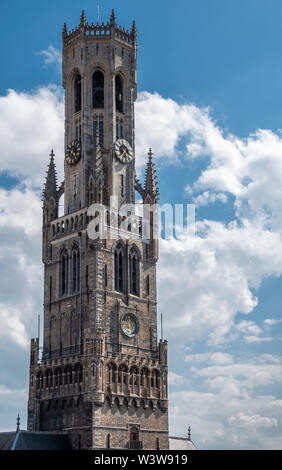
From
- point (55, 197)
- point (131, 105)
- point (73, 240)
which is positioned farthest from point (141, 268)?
point (131, 105)

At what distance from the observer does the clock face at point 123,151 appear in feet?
367

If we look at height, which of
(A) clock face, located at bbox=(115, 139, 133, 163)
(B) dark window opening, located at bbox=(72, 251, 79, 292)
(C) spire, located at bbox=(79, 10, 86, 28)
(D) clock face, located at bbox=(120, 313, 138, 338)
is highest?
(C) spire, located at bbox=(79, 10, 86, 28)

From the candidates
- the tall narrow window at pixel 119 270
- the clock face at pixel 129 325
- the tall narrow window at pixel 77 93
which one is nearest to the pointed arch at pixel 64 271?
the tall narrow window at pixel 119 270

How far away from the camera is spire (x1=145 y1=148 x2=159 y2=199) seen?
115 meters

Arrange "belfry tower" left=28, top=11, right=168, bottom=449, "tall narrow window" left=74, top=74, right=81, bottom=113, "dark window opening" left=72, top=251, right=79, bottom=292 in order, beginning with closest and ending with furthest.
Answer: "belfry tower" left=28, top=11, right=168, bottom=449 → "dark window opening" left=72, top=251, right=79, bottom=292 → "tall narrow window" left=74, top=74, right=81, bottom=113

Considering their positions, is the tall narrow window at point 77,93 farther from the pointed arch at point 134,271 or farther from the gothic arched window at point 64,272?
the pointed arch at point 134,271

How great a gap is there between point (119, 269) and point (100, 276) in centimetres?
521

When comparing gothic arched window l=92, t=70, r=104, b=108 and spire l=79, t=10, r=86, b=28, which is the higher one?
spire l=79, t=10, r=86, b=28

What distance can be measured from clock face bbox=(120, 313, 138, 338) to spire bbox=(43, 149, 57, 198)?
78.3ft

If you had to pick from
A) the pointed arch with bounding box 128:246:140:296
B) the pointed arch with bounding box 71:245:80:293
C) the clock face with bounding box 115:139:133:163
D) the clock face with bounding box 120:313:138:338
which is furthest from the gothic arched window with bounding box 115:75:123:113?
the clock face with bounding box 120:313:138:338

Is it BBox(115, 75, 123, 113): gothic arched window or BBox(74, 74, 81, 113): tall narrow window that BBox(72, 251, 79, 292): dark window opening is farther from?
BBox(115, 75, 123, 113): gothic arched window

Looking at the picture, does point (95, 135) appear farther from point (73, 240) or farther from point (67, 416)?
point (67, 416)

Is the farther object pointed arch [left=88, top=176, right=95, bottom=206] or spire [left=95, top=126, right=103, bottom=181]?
spire [left=95, top=126, right=103, bottom=181]

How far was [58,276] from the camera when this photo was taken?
10750 cm
